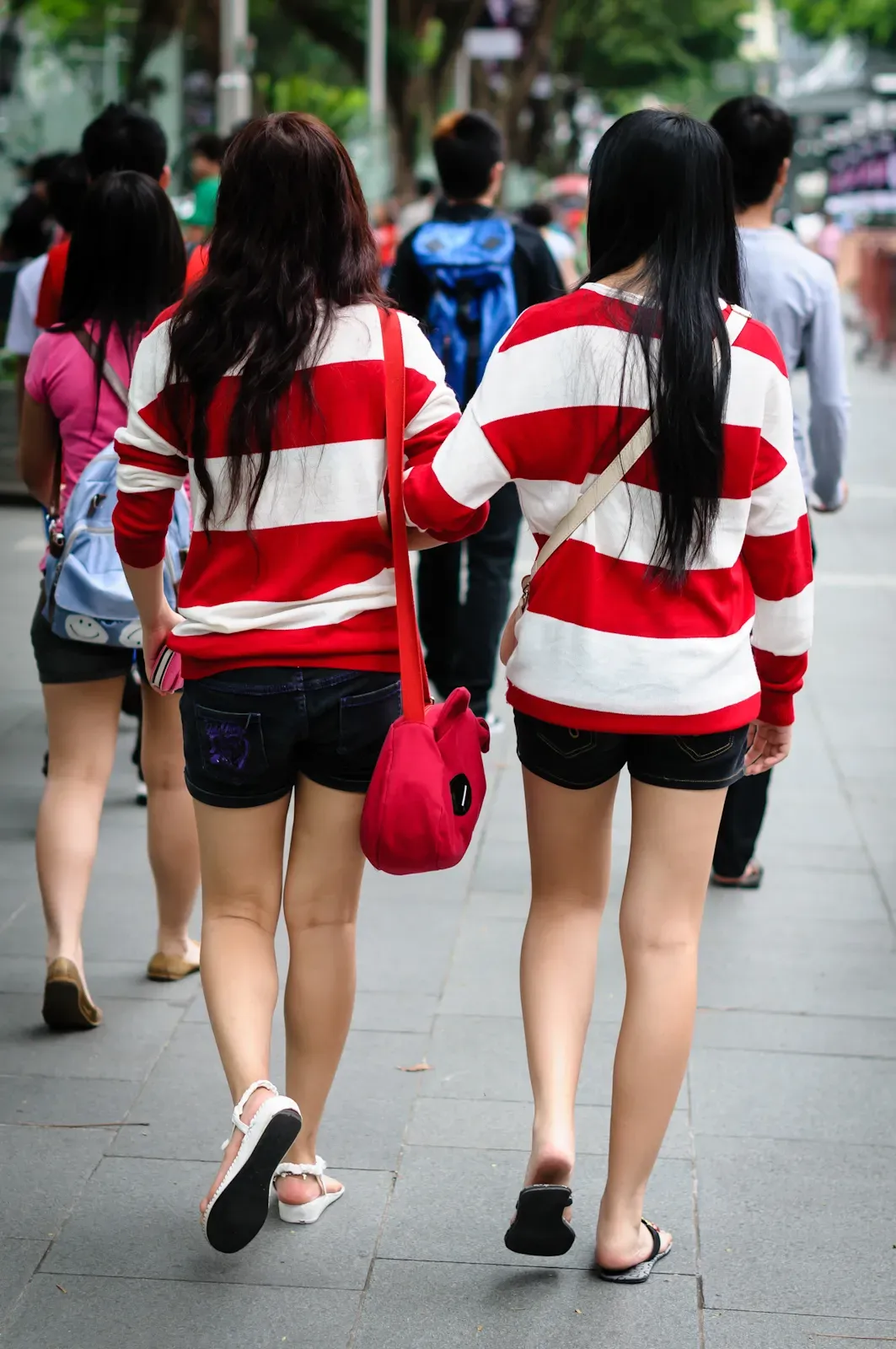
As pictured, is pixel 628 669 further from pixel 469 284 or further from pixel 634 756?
pixel 469 284

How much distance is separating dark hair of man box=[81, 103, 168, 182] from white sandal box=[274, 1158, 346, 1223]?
250 cm

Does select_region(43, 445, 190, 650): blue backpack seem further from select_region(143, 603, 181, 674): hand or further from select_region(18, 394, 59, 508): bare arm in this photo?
select_region(143, 603, 181, 674): hand

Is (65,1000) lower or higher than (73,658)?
lower

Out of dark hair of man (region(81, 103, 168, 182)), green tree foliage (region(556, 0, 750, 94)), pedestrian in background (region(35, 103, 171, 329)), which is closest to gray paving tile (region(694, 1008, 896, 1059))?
pedestrian in background (region(35, 103, 171, 329))

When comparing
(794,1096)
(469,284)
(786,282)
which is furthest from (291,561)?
(469,284)

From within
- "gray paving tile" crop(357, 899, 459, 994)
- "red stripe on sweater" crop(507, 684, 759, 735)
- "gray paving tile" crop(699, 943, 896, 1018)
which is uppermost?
"red stripe on sweater" crop(507, 684, 759, 735)

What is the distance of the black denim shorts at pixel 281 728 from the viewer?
296 centimetres

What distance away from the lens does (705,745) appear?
2.92 meters

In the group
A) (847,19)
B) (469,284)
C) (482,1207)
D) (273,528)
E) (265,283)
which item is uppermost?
(265,283)

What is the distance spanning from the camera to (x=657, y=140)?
108 inches

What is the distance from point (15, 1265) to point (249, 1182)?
537 millimetres

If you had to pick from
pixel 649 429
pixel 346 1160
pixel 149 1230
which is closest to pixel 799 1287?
pixel 346 1160

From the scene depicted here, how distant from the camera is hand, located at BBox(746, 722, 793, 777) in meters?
3.21

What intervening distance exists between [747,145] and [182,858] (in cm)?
226
